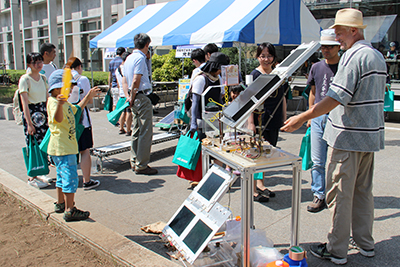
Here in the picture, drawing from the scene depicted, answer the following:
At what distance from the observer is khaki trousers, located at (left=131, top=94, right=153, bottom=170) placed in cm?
534

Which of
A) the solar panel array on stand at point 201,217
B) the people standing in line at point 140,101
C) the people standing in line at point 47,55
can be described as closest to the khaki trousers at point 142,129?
the people standing in line at point 140,101

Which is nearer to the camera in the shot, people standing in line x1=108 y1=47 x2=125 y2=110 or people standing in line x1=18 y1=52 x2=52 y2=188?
people standing in line x1=18 y1=52 x2=52 y2=188

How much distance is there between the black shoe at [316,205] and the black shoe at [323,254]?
35.7 inches

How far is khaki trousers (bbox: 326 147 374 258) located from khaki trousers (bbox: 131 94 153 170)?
315cm

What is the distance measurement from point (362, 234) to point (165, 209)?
2194 mm

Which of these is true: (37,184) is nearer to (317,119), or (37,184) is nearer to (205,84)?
(205,84)

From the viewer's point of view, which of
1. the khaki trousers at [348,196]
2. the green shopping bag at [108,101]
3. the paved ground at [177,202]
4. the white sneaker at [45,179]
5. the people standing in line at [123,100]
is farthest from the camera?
the green shopping bag at [108,101]

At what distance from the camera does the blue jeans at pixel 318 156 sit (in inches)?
157

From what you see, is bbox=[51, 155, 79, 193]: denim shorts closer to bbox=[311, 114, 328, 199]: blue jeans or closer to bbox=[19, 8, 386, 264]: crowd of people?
bbox=[19, 8, 386, 264]: crowd of people

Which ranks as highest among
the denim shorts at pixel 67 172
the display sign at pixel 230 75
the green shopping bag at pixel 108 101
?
Result: the display sign at pixel 230 75

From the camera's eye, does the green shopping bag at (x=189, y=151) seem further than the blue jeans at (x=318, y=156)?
Yes

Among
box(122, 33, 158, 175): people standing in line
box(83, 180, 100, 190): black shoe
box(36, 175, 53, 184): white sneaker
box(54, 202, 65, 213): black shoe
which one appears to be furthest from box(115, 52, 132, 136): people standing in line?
box(54, 202, 65, 213): black shoe

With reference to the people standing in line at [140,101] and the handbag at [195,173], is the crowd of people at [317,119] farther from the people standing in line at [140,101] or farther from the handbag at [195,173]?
the handbag at [195,173]

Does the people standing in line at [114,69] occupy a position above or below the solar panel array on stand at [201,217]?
above
